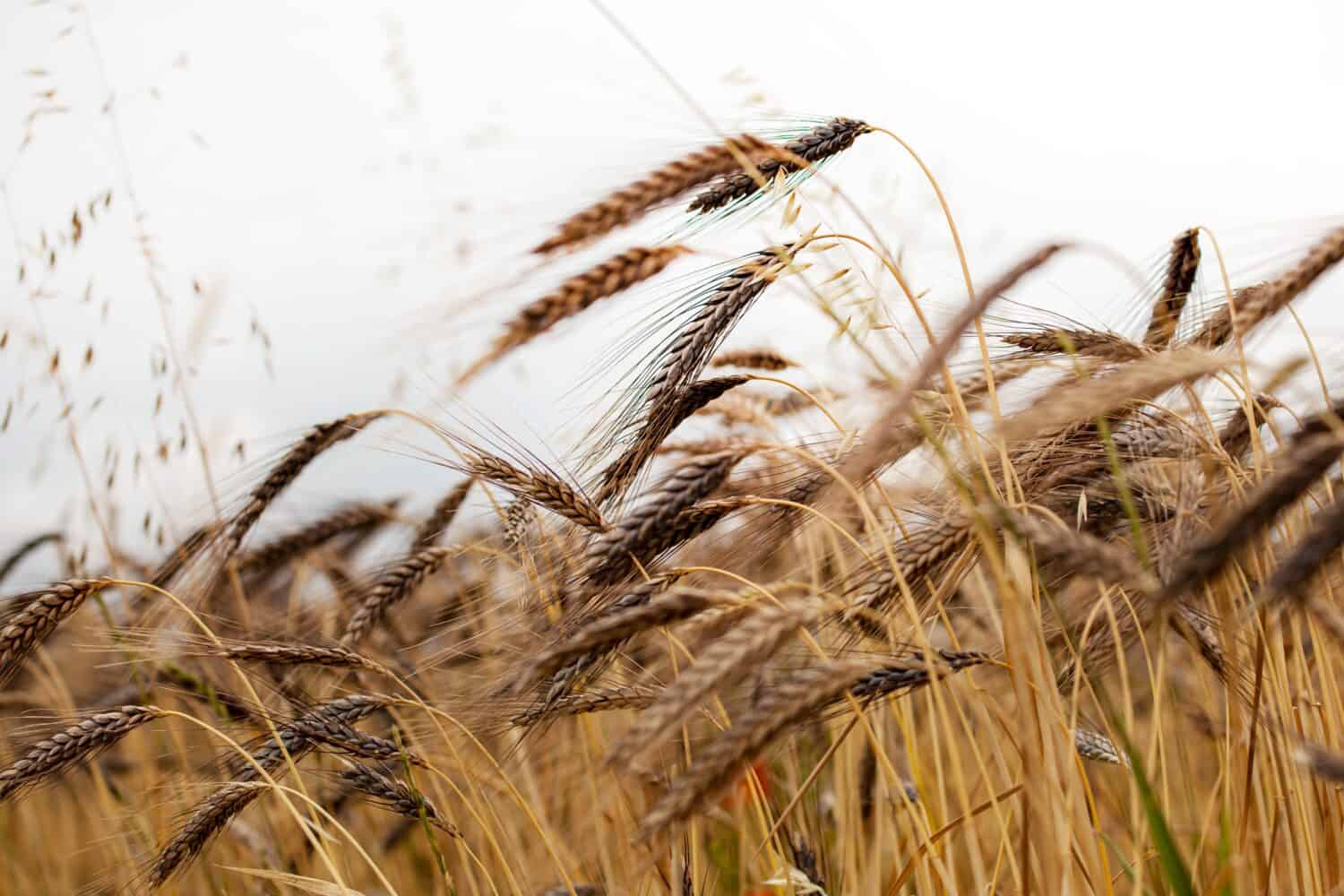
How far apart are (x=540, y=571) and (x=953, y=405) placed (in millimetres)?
764

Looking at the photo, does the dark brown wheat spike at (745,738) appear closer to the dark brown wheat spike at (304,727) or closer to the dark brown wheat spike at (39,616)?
the dark brown wheat spike at (304,727)

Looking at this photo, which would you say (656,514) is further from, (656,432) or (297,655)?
(297,655)

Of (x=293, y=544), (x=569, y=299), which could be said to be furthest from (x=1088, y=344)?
(x=293, y=544)

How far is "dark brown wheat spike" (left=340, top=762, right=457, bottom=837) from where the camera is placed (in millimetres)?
1416

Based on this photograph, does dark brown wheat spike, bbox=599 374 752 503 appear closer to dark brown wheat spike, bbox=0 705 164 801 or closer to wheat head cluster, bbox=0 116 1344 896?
wheat head cluster, bbox=0 116 1344 896

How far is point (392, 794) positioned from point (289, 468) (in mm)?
778

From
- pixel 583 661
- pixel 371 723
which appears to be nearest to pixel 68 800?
pixel 371 723

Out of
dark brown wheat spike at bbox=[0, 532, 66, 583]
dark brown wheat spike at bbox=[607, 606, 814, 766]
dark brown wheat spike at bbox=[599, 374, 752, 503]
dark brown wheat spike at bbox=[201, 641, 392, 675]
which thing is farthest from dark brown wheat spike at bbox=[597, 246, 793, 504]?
dark brown wheat spike at bbox=[0, 532, 66, 583]

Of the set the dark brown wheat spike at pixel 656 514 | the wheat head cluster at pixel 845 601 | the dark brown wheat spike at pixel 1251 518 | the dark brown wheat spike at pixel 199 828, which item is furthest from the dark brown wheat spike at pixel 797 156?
the dark brown wheat spike at pixel 199 828

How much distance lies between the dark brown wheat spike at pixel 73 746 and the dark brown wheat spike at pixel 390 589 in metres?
0.34

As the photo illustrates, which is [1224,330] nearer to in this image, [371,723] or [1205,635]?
[1205,635]

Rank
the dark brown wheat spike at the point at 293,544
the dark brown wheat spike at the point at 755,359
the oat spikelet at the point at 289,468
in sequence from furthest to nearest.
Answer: the dark brown wheat spike at the point at 293,544 → the dark brown wheat spike at the point at 755,359 → the oat spikelet at the point at 289,468

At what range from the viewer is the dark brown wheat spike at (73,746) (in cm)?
141

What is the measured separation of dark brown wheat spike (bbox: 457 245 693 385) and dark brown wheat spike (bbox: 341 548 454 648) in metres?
0.53
